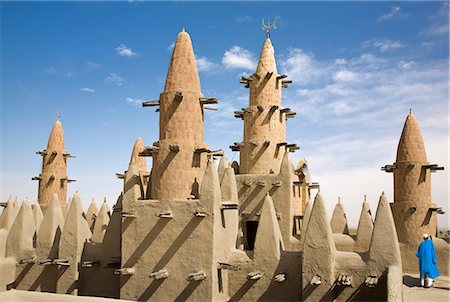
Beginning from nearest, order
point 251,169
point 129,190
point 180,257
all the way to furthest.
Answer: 1. point 180,257
2. point 129,190
3. point 251,169

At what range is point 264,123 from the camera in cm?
2191

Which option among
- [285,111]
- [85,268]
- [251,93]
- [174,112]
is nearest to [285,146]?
[285,111]

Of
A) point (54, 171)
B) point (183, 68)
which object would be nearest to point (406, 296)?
point (183, 68)

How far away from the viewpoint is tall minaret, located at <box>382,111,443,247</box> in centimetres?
1986

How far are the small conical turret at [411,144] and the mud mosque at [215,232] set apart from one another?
0.05 meters

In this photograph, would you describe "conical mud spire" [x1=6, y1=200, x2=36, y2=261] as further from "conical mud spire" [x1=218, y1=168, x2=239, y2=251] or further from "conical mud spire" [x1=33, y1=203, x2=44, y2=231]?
"conical mud spire" [x1=218, y1=168, x2=239, y2=251]

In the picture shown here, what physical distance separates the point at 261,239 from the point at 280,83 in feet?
33.8

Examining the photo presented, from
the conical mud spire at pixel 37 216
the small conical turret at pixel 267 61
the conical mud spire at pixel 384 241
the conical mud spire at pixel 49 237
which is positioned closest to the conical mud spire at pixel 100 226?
the conical mud spire at pixel 49 237

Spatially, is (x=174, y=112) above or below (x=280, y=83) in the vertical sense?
below

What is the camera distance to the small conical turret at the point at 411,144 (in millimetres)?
20594

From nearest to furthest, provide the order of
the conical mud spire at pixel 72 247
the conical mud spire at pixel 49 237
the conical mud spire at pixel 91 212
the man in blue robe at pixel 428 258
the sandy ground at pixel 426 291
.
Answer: the sandy ground at pixel 426 291
the man in blue robe at pixel 428 258
the conical mud spire at pixel 72 247
the conical mud spire at pixel 49 237
the conical mud spire at pixel 91 212

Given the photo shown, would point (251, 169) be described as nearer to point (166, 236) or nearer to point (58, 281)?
point (166, 236)

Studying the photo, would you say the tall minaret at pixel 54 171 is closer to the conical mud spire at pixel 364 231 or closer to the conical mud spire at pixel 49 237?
the conical mud spire at pixel 49 237

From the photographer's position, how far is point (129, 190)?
51.9ft
